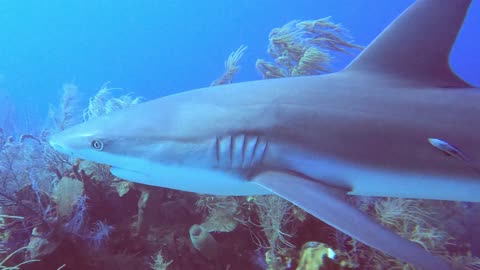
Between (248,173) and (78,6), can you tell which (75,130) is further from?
(78,6)

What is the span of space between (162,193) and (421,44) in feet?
9.29

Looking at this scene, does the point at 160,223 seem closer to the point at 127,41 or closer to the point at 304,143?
the point at 304,143

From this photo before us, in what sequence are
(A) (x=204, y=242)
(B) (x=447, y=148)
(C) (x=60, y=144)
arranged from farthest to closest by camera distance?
(A) (x=204, y=242)
(C) (x=60, y=144)
(B) (x=447, y=148)

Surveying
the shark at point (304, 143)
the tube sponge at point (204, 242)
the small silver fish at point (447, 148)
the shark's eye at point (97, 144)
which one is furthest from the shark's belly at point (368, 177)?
the tube sponge at point (204, 242)

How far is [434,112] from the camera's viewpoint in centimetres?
226

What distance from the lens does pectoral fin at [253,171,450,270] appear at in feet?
5.24

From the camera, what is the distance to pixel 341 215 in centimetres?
174

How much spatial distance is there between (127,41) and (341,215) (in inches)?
4758

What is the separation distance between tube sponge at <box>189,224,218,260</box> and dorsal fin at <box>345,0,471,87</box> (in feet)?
6.61

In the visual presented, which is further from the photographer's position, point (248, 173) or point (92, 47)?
point (92, 47)

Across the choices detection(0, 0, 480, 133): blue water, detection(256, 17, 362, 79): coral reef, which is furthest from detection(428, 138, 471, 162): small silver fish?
detection(0, 0, 480, 133): blue water

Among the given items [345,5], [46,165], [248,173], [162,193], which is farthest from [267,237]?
[345,5]

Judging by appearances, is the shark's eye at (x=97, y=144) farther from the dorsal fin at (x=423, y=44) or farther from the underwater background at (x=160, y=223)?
the dorsal fin at (x=423, y=44)

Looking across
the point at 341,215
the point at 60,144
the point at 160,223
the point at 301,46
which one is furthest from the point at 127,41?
the point at 341,215
